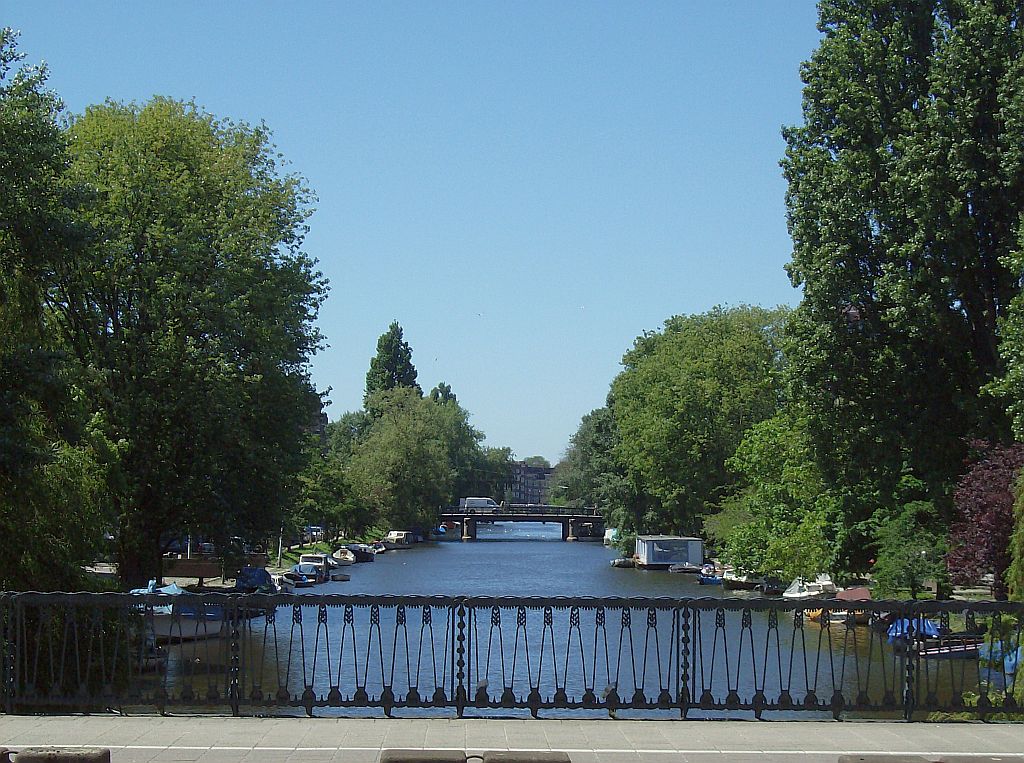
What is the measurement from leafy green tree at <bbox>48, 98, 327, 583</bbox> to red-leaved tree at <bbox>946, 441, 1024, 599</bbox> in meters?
19.1

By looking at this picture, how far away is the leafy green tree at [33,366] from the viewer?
1969 cm

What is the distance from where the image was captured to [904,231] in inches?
1259

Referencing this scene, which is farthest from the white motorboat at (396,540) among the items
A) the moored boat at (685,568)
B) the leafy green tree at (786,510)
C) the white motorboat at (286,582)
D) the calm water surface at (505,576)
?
the leafy green tree at (786,510)

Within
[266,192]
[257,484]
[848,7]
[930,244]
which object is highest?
[848,7]

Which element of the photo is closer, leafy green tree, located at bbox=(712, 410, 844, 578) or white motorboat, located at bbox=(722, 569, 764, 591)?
leafy green tree, located at bbox=(712, 410, 844, 578)

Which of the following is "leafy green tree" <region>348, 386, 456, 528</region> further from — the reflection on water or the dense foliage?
the dense foliage

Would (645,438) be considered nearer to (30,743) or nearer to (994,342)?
(994,342)

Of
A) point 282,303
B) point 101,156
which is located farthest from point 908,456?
point 101,156

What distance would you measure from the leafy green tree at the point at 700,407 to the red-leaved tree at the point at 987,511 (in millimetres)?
42731

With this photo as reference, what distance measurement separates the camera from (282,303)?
3797 cm

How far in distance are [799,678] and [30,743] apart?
2123 cm

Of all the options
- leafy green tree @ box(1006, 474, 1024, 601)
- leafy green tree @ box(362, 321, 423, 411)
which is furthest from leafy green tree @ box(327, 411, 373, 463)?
leafy green tree @ box(1006, 474, 1024, 601)

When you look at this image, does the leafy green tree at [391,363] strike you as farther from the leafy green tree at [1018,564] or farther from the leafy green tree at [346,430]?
the leafy green tree at [1018,564]

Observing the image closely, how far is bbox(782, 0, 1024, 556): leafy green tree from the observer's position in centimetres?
3047
